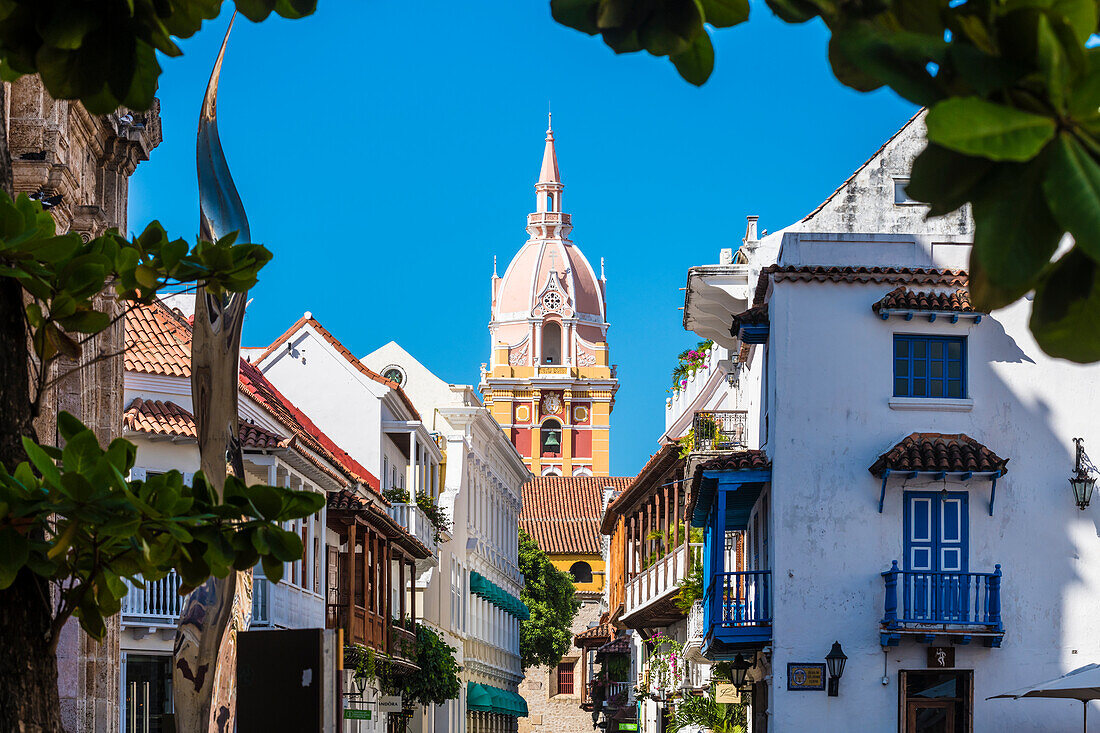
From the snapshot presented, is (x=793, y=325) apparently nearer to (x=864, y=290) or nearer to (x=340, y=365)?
(x=864, y=290)

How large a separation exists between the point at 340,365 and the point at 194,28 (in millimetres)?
35962

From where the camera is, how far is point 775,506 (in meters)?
24.4

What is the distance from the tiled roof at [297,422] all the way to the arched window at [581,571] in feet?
191

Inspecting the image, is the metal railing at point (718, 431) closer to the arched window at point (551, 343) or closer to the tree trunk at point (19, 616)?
the tree trunk at point (19, 616)

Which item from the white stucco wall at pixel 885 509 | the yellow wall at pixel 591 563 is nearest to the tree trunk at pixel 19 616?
the white stucco wall at pixel 885 509

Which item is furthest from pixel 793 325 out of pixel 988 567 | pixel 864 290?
pixel 988 567

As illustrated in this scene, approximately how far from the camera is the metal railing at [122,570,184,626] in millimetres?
23547

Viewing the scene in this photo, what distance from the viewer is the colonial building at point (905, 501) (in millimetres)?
23562

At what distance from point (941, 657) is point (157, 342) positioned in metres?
13.4

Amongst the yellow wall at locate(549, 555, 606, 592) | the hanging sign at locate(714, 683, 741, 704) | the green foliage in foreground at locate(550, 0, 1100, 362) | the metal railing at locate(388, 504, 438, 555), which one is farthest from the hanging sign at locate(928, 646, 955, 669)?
the yellow wall at locate(549, 555, 606, 592)

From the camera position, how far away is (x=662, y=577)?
3622 centimetres

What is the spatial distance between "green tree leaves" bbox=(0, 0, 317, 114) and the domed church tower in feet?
353

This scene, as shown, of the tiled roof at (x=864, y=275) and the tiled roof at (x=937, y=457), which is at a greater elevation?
the tiled roof at (x=864, y=275)

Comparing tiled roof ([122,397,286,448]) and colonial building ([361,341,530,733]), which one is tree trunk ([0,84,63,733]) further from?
colonial building ([361,341,530,733])
